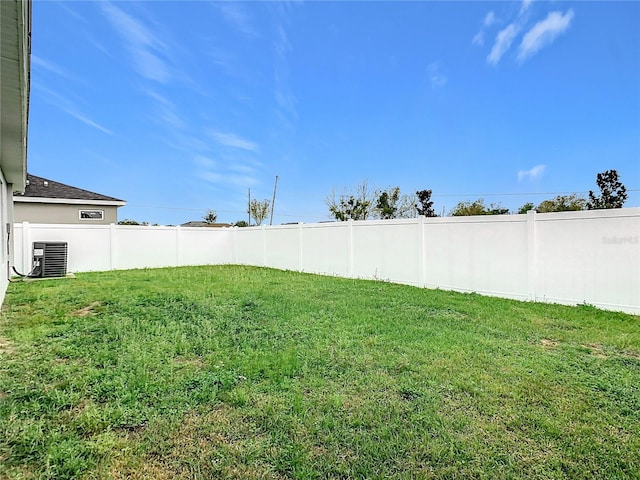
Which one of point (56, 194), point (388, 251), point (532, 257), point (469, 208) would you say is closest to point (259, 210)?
point (56, 194)

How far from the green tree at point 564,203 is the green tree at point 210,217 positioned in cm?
2914

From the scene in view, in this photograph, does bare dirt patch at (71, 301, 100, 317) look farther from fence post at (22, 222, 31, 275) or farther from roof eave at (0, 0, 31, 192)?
fence post at (22, 222, 31, 275)

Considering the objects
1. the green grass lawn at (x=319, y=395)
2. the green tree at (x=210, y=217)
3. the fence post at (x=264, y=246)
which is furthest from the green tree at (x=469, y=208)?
the green tree at (x=210, y=217)

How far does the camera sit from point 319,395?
261 centimetres

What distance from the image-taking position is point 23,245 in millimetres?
10609

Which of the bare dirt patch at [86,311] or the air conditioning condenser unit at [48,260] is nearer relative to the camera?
the bare dirt patch at [86,311]

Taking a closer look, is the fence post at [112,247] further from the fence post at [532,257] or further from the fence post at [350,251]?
the fence post at [532,257]

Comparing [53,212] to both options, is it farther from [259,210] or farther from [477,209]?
[477,209]

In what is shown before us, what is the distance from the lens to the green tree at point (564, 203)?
1794 centimetres

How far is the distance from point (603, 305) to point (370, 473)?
226 inches

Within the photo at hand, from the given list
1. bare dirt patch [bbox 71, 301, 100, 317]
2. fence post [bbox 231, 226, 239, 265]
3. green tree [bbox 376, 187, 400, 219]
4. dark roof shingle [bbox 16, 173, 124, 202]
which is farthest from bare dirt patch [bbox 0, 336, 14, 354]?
green tree [bbox 376, 187, 400, 219]

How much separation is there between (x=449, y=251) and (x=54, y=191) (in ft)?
54.4

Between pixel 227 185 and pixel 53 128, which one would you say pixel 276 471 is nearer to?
pixel 53 128

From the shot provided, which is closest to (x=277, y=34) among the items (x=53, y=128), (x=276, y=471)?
(x=53, y=128)
